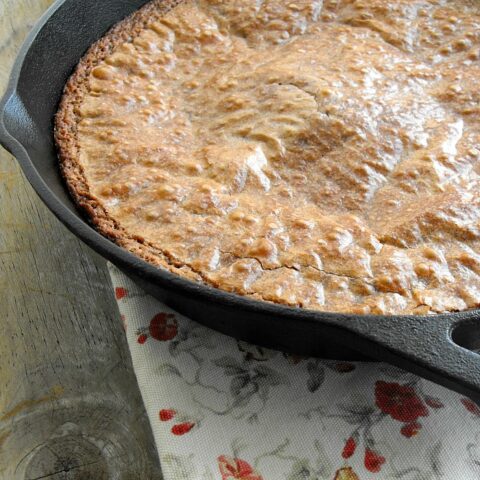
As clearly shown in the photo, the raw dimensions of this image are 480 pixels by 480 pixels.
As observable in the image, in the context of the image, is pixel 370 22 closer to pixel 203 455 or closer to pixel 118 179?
pixel 118 179

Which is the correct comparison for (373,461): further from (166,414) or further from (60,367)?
(60,367)

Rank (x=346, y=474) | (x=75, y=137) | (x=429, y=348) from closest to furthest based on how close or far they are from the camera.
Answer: (x=429, y=348) < (x=346, y=474) < (x=75, y=137)

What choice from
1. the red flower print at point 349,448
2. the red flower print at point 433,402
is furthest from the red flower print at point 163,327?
the red flower print at point 433,402

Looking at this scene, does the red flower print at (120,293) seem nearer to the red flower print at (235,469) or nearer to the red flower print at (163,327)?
the red flower print at (163,327)

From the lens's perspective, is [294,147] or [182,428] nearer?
[182,428]

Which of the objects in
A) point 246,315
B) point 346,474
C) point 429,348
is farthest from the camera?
point 346,474

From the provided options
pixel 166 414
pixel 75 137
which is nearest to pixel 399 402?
pixel 166 414
